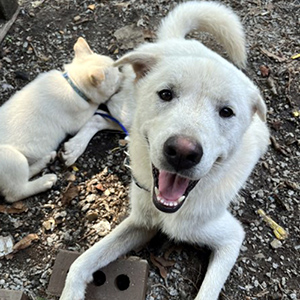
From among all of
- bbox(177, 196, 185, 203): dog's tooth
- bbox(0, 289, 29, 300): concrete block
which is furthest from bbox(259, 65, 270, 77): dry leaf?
bbox(0, 289, 29, 300): concrete block

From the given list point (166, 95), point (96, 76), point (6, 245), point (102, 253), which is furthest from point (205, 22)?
point (6, 245)

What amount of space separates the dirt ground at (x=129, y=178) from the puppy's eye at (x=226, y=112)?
125cm

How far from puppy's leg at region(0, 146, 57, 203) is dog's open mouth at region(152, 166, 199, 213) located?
136cm

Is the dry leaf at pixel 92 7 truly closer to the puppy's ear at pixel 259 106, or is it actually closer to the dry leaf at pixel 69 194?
the dry leaf at pixel 69 194

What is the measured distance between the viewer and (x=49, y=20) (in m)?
4.51

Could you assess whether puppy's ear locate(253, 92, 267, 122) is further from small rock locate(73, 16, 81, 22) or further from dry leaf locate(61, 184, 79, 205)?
small rock locate(73, 16, 81, 22)

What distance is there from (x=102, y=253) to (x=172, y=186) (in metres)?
0.84

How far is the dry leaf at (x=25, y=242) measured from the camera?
2936 millimetres

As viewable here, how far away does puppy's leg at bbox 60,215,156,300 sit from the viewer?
2529 mm

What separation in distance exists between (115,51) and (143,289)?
8.84 ft

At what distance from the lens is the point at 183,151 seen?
1852 mm

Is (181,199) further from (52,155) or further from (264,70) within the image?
(264,70)

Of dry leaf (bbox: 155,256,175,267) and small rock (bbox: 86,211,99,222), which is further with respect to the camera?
small rock (bbox: 86,211,99,222)

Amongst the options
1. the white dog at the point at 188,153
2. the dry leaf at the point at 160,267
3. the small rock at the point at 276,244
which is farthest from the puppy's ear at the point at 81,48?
the small rock at the point at 276,244
